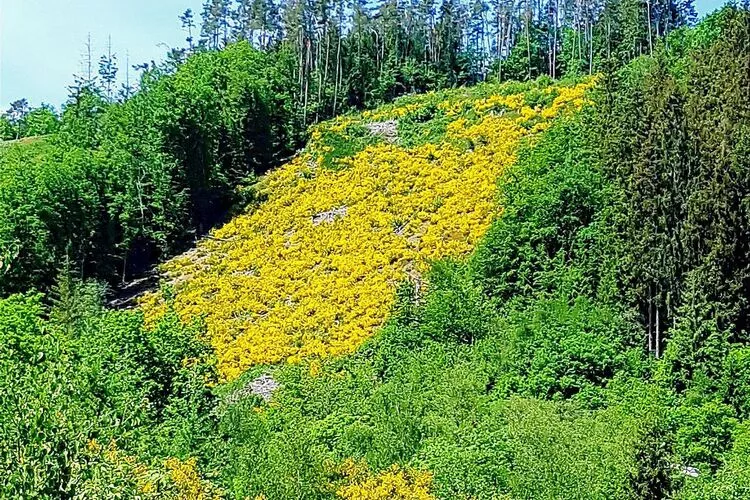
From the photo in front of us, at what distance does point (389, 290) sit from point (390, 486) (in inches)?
978

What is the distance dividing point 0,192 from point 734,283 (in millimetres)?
39333

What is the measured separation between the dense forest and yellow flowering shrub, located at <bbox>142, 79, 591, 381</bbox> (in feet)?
0.70

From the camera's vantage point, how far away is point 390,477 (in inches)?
862

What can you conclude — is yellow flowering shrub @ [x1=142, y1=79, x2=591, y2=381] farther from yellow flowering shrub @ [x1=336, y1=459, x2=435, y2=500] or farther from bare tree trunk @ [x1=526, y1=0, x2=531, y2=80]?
bare tree trunk @ [x1=526, y1=0, x2=531, y2=80]

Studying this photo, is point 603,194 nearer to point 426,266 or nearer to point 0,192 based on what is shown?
point 426,266

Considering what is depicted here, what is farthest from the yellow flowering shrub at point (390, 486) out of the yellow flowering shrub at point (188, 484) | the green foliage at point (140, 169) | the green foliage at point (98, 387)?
the green foliage at point (140, 169)

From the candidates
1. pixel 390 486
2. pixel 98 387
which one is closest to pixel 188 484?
pixel 390 486

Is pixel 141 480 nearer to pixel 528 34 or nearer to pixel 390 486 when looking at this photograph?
pixel 390 486

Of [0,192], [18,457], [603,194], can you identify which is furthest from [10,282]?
[18,457]

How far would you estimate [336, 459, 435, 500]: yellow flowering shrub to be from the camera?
21.6 metres

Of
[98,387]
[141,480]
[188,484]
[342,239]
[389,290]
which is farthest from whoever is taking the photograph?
[342,239]

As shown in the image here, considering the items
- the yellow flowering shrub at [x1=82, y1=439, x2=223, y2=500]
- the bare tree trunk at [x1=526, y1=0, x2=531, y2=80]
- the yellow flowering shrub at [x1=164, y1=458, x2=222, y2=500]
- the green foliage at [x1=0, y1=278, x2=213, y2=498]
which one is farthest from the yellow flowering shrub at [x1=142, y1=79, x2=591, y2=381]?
the bare tree trunk at [x1=526, y1=0, x2=531, y2=80]

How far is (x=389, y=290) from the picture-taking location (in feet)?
152

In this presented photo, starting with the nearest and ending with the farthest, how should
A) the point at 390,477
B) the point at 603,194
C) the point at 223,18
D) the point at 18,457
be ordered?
the point at 18,457 → the point at 390,477 → the point at 603,194 → the point at 223,18
